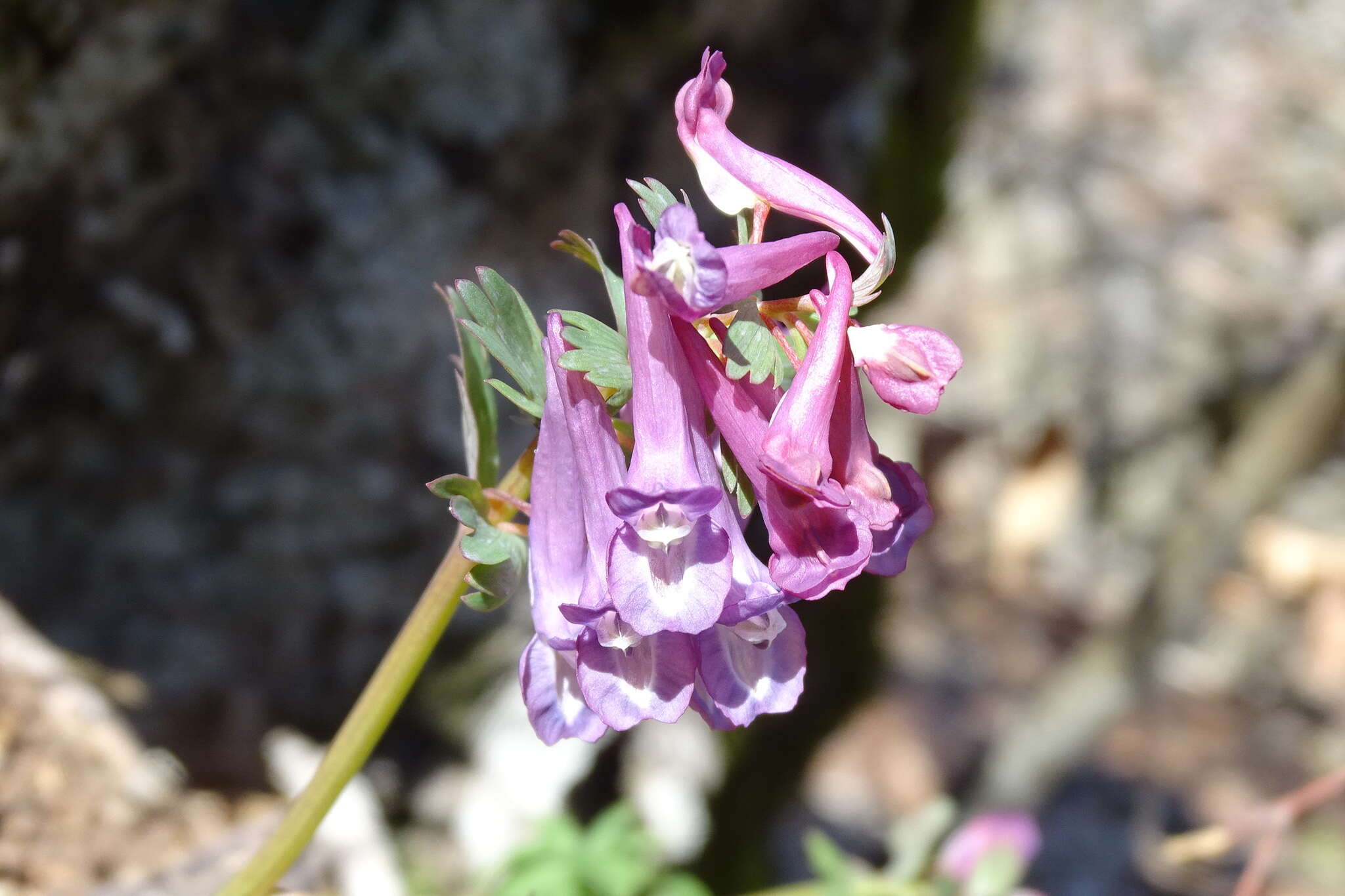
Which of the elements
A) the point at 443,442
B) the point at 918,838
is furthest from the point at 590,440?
the point at 443,442

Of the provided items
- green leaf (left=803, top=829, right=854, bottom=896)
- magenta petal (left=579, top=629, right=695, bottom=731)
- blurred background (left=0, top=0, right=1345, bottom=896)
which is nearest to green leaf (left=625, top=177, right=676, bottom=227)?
magenta petal (left=579, top=629, right=695, bottom=731)

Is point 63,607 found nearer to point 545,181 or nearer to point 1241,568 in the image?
point 545,181

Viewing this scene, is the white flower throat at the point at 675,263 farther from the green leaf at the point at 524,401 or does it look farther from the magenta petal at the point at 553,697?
the magenta petal at the point at 553,697

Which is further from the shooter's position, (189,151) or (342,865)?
(189,151)

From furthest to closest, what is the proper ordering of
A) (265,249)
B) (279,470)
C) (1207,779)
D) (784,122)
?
(1207,779) < (784,122) < (279,470) < (265,249)

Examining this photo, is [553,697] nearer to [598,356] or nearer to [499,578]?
[499,578]

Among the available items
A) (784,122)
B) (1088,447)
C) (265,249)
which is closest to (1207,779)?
(1088,447)

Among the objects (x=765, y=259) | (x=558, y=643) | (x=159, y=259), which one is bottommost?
(x=558, y=643)

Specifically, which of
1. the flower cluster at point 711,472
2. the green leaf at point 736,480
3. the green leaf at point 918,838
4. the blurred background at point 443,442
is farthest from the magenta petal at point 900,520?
the blurred background at point 443,442
